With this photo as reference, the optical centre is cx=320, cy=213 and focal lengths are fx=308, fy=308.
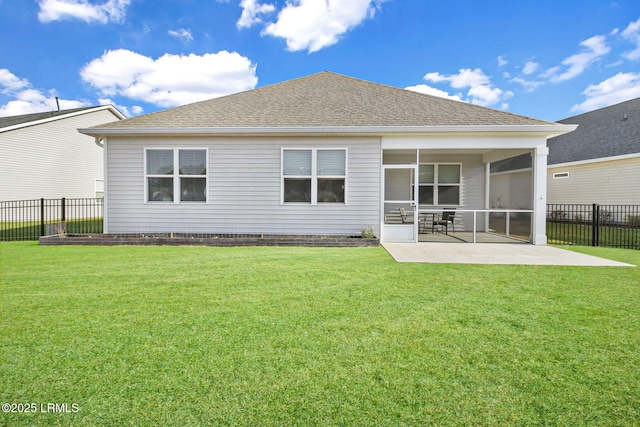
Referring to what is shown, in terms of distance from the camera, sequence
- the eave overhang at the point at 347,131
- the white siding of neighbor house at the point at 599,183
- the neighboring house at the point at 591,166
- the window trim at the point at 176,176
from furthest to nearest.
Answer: the neighboring house at the point at 591,166, the white siding of neighbor house at the point at 599,183, the window trim at the point at 176,176, the eave overhang at the point at 347,131

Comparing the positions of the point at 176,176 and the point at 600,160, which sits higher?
the point at 600,160

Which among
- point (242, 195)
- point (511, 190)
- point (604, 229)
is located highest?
point (511, 190)

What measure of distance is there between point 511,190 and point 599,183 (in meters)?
4.60

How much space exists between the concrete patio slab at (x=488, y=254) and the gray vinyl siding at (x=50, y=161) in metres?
18.2

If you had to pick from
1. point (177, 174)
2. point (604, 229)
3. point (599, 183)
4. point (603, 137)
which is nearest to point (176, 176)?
point (177, 174)

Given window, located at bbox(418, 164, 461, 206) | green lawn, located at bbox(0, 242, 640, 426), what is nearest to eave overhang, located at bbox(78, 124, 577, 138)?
window, located at bbox(418, 164, 461, 206)

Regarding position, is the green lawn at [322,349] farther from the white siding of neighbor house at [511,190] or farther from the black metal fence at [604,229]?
the white siding of neighbor house at [511,190]

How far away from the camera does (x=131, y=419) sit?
1825 millimetres

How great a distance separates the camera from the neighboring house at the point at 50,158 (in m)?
16.0

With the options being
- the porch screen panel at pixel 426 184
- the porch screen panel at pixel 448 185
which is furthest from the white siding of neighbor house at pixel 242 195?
the porch screen panel at pixel 448 185

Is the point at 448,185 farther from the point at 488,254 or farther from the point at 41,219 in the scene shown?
the point at 41,219

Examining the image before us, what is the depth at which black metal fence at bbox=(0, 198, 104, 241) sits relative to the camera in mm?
9828

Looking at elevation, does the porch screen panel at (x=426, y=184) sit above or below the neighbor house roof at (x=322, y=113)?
below

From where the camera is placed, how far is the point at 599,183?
15.2 meters
